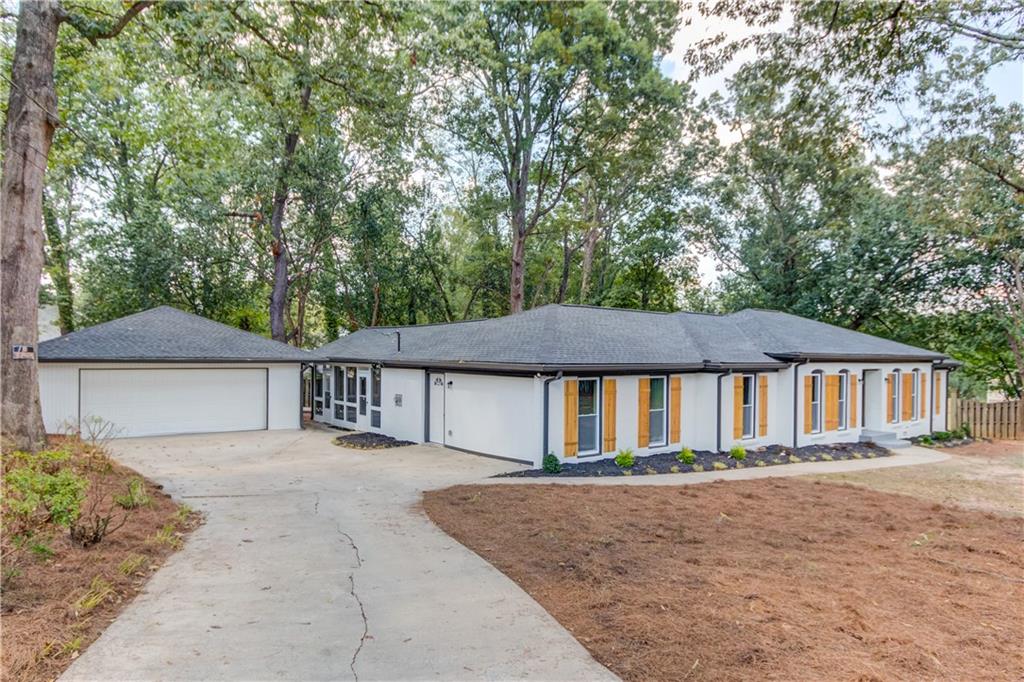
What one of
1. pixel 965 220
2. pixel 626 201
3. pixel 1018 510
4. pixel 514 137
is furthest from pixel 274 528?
pixel 626 201

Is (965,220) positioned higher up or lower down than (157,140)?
lower down

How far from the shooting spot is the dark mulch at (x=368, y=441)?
13430 mm

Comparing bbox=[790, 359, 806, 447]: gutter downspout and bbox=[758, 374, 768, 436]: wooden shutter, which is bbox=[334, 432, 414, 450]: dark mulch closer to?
bbox=[758, 374, 768, 436]: wooden shutter

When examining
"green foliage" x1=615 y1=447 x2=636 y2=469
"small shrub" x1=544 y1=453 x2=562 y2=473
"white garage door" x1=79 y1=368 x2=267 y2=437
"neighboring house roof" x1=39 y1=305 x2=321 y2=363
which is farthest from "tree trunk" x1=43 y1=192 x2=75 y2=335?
"green foliage" x1=615 y1=447 x2=636 y2=469

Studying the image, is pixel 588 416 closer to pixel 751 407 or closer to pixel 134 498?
pixel 751 407

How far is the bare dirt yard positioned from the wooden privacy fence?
14.0ft

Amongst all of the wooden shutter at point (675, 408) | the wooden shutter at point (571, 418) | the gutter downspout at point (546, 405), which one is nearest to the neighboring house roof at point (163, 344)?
the gutter downspout at point (546, 405)

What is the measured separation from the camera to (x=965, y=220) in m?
12.9

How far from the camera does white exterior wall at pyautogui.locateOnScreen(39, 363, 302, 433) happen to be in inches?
539

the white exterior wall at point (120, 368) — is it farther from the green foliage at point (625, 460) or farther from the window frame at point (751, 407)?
the window frame at point (751, 407)

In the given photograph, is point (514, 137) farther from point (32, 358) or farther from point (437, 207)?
point (32, 358)

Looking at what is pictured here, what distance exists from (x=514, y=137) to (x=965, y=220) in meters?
14.8

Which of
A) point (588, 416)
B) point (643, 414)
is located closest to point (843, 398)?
point (643, 414)

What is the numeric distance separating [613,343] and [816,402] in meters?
6.43
